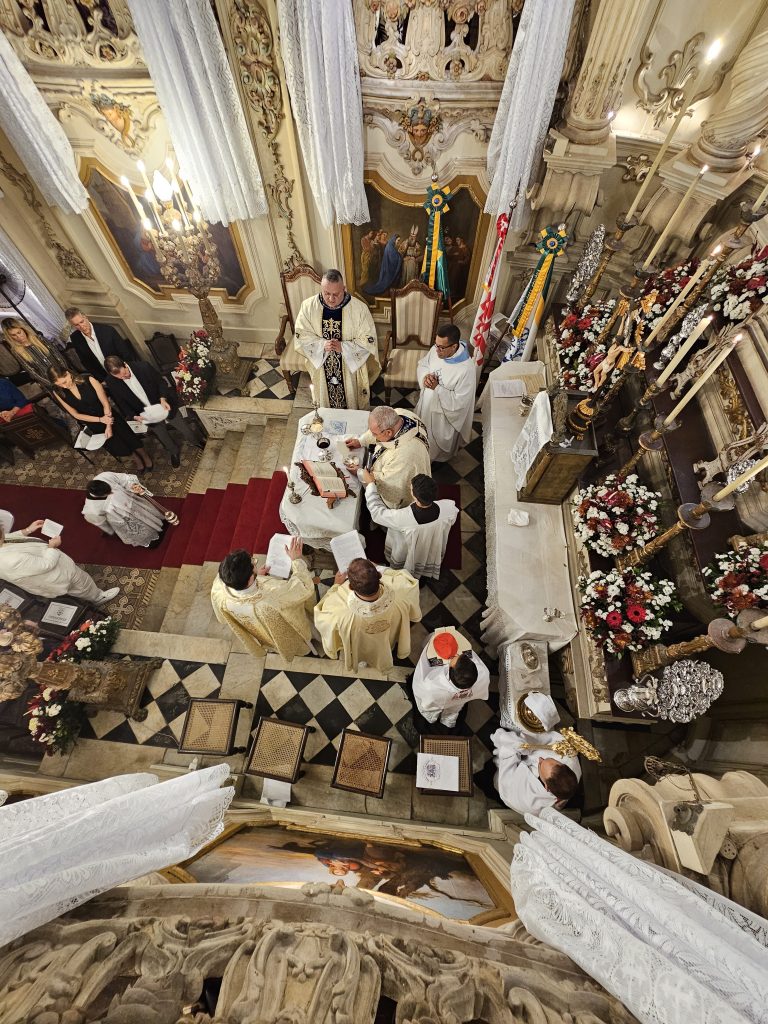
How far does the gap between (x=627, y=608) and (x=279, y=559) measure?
302 cm

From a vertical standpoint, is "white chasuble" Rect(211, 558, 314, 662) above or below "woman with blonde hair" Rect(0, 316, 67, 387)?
below

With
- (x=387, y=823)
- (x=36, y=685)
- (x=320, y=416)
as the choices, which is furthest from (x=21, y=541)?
(x=387, y=823)

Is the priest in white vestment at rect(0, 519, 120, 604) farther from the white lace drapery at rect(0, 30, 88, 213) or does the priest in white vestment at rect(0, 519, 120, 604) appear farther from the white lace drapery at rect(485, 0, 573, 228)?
the white lace drapery at rect(485, 0, 573, 228)

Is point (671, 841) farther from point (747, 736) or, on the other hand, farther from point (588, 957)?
point (747, 736)

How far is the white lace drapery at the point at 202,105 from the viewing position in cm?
434

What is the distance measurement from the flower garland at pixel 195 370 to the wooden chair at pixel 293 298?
3.72ft

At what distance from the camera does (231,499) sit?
6.18 metres

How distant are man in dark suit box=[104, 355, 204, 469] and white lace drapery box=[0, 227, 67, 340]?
4.54 ft

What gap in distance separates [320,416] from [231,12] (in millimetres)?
3933

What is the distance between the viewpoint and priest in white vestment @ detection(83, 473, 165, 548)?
5366mm

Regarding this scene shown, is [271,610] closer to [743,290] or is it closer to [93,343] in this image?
[743,290]

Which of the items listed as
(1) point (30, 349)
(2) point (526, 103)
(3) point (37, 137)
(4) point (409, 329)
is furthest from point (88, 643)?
(2) point (526, 103)

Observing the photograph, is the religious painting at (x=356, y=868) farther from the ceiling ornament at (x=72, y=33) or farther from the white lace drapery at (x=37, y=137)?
the white lace drapery at (x=37, y=137)

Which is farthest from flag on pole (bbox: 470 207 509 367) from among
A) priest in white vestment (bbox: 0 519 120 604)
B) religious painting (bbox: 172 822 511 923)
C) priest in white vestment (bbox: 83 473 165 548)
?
priest in white vestment (bbox: 0 519 120 604)
